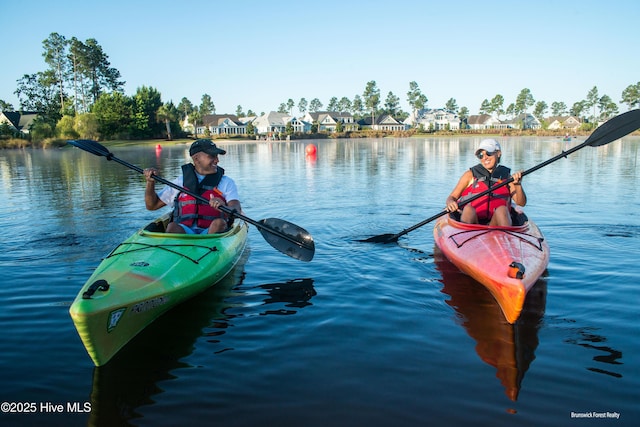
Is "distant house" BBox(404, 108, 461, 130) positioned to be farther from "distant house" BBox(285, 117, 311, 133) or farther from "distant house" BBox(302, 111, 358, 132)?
"distant house" BBox(285, 117, 311, 133)

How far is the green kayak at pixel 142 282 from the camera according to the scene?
136 inches

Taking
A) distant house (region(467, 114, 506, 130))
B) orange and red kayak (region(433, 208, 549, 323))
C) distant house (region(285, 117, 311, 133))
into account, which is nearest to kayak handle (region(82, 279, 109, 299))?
orange and red kayak (region(433, 208, 549, 323))

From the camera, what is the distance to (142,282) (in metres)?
4.00

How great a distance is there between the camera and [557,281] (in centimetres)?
564

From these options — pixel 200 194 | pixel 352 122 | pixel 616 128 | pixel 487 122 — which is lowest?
pixel 200 194

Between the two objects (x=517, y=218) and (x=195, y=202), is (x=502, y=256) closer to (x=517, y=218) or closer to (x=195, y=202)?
(x=517, y=218)

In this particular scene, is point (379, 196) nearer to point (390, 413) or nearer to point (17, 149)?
point (390, 413)

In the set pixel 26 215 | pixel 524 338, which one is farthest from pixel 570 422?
pixel 26 215

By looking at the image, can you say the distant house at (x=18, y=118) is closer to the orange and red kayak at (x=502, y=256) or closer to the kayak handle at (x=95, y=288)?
the kayak handle at (x=95, y=288)

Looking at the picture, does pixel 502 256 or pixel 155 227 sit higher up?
pixel 155 227

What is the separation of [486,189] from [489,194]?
8 cm

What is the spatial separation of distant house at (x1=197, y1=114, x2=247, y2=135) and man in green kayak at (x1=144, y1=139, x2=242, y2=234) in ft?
268

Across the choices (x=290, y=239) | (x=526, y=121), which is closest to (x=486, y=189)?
(x=290, y=239)

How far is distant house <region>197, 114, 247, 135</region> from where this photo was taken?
8553cm
